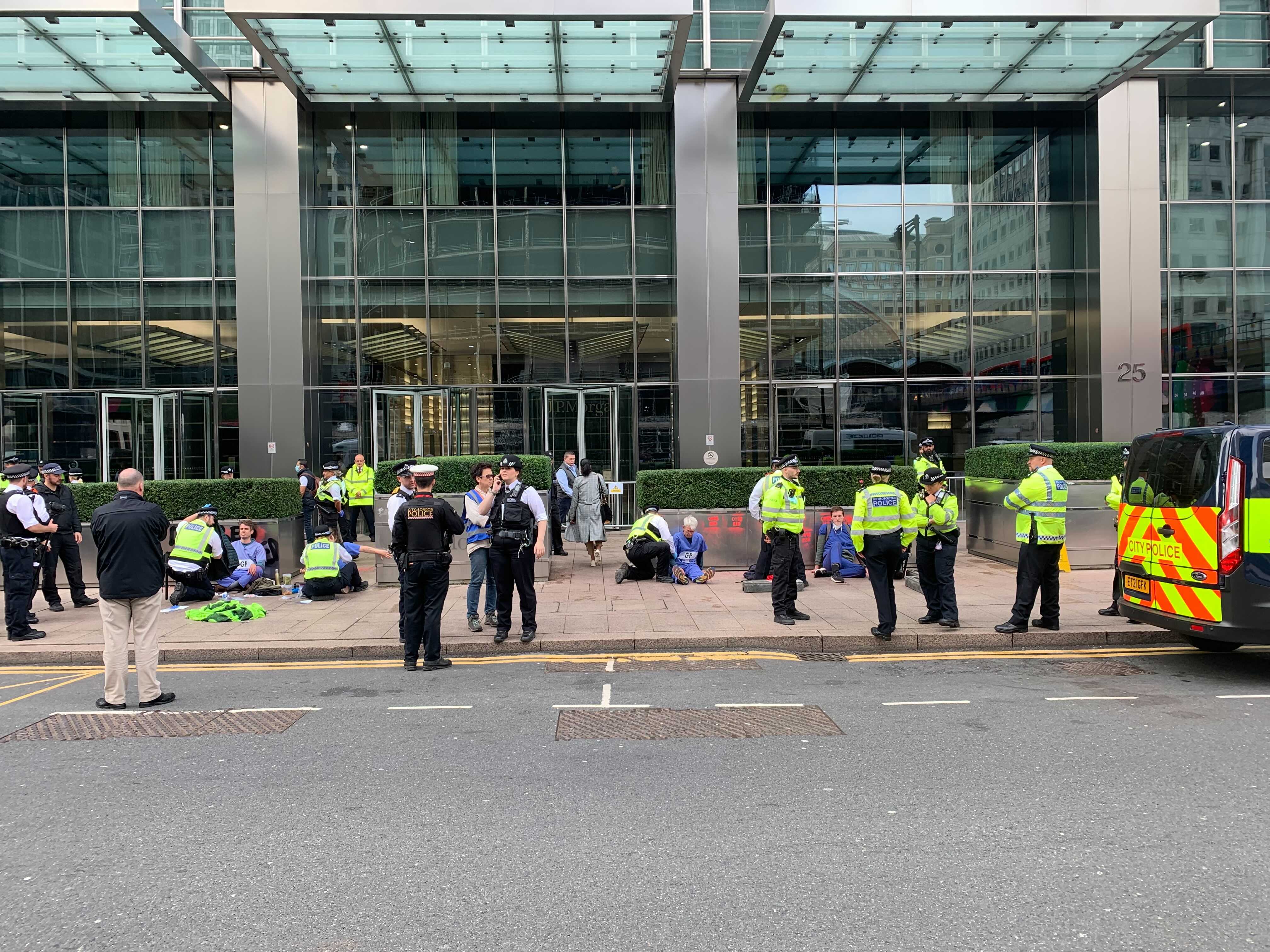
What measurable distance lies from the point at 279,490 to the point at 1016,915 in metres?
12.3

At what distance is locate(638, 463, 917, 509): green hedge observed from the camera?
1323 cm

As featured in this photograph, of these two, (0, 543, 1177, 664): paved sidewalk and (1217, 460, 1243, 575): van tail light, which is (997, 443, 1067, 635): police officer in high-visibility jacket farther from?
(1217, 460, 1243, 575): van tail light

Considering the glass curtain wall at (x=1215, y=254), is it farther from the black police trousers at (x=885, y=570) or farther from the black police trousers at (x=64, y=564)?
the black police trousers at (x=64, y=564)

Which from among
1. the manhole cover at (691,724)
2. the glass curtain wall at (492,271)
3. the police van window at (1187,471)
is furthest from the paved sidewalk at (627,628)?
the glass curtain wall at (492,271)

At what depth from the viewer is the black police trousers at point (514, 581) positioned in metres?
8.51

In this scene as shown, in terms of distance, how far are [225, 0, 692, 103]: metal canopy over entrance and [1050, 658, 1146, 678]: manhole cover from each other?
11928 millimetres

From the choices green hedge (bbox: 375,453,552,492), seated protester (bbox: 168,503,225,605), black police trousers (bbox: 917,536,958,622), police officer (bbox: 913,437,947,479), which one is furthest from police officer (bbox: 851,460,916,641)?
seated protester (bbox: 168,503,225,605)

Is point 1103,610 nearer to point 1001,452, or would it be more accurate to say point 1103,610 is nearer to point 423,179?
point 1001,452

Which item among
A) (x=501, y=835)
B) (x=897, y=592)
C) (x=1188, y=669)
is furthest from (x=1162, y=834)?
(x=897, y=592)

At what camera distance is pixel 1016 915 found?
3277mm

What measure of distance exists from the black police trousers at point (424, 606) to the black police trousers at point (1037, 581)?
5.84m

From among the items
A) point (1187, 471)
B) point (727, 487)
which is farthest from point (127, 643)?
point (1187, 471)

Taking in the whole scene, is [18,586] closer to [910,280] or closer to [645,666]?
[645,666]

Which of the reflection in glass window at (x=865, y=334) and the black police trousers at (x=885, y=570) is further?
the reflection in glass window at (x=865, y=334)
